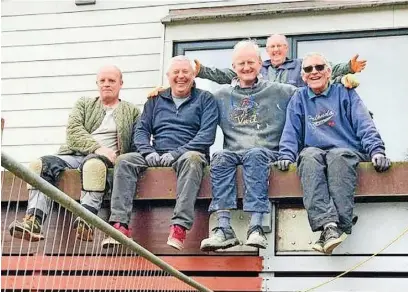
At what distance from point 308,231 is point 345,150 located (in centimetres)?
49

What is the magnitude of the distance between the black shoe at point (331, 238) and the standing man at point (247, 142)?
33cm

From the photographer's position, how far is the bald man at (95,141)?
14.6ft

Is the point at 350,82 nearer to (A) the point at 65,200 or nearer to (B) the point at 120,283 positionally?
(B) the point at 120,283

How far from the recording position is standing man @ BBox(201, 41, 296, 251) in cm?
414

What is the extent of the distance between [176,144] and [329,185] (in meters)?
1.07

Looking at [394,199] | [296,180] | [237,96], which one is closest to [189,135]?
[237,96]

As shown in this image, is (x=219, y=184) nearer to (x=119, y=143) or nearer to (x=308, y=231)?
(x=308, y=231)

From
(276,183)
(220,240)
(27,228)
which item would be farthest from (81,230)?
(276,183)

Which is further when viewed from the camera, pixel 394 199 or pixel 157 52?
pixel 157 52

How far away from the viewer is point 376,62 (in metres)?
5.88

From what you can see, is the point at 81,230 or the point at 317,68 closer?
the point at 81,230

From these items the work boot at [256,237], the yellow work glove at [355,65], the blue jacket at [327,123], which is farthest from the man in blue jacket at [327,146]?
the yellow work glove at [355,65]

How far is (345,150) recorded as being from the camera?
4152mm

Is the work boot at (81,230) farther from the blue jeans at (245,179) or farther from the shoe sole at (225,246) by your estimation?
the blue jeans at (245,179)
